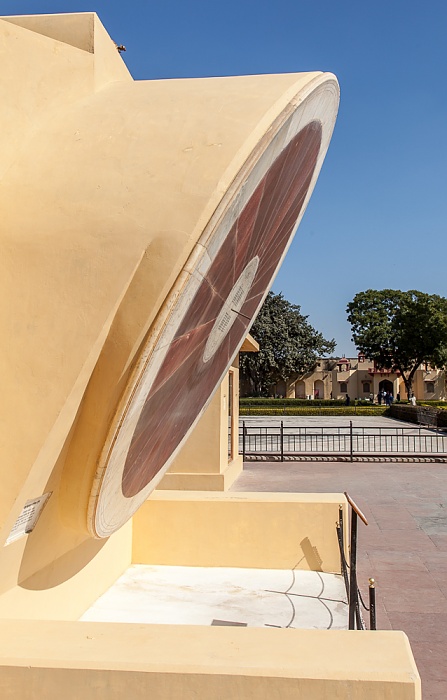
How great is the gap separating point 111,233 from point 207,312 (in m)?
1.18

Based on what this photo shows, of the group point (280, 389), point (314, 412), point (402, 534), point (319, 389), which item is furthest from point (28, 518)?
point (319, 389)

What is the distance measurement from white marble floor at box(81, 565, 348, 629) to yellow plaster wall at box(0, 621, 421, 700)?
251 centimetres

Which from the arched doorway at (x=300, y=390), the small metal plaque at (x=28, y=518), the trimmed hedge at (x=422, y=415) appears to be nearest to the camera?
the small metal plaque at (x=28, y=518)

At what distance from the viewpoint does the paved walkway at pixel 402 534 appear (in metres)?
Result: 6.12

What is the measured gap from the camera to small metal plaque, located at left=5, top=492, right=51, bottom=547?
4.14 metres

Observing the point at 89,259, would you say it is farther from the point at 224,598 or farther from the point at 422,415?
the point at 422,415

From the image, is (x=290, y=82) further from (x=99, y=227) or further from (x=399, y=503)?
(x=399, y=503)

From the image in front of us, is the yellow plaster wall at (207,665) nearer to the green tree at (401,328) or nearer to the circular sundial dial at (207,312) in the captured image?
the circular sundial dial at (207,312)

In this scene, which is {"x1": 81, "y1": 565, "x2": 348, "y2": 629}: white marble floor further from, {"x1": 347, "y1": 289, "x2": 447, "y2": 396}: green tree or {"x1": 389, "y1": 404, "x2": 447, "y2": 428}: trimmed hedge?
{"x1": 347, "y1": 289, "x2": 447, "y2": 396}: green tree

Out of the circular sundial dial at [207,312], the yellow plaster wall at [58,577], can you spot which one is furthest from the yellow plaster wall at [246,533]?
the circular sundial dial at [207,312]

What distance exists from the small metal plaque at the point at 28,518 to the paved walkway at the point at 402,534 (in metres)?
3.12

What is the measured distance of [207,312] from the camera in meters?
4.69

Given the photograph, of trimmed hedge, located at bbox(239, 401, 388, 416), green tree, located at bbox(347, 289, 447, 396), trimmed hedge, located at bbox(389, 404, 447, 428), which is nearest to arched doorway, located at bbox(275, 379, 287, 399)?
green tree, located at bbox(347, 289, 447, 396)

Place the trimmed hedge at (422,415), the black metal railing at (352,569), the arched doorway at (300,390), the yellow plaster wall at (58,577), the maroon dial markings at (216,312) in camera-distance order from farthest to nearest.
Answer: the arched doorway at (300,390) < the trimmed hedge at (422,415) < the black metal railing at (352,569) < the yellow plaster wall at (58,577) < the maroon dial markings at (216,312)
